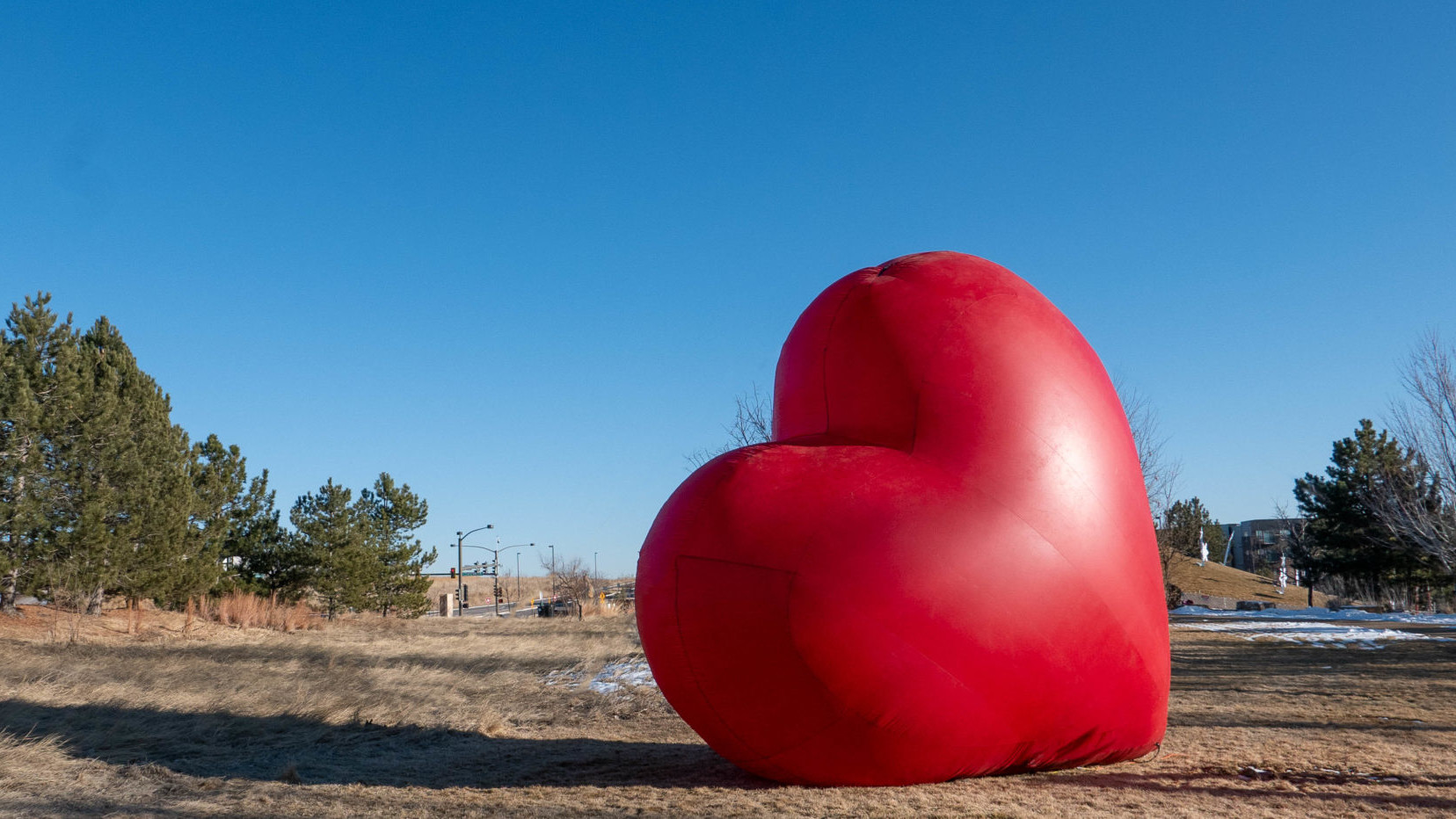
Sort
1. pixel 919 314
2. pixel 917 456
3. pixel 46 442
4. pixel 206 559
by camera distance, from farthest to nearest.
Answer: pixel 206 559 → pixel 46 442 → pixel 919 314 → pixel 917 456

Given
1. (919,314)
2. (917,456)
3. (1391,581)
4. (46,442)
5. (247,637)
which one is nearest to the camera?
(917,456)

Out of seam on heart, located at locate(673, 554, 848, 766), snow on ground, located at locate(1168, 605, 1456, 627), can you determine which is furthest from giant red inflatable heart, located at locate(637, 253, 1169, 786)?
snow on ground, located at locate(1168, 605, 1456, 627)

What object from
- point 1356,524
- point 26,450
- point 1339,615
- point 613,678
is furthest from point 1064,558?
point 1356,524

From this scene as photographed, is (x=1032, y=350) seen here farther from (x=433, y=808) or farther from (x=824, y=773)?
(x=433, y=808)

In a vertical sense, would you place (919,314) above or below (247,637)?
above

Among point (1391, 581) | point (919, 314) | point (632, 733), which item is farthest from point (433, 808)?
point (1391, 581)

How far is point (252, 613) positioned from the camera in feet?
78.9

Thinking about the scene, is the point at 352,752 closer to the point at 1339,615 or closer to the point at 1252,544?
the point at 1339,615

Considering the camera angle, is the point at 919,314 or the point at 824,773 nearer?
the point at 824,773

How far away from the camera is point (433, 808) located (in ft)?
20.4

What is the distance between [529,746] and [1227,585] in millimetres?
54360

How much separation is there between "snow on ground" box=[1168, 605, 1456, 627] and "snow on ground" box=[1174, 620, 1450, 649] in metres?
2.25

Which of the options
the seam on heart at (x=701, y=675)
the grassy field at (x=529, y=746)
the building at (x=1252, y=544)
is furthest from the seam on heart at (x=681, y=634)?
the building at (x=1252, y=544)

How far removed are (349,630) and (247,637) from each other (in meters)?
4.26
